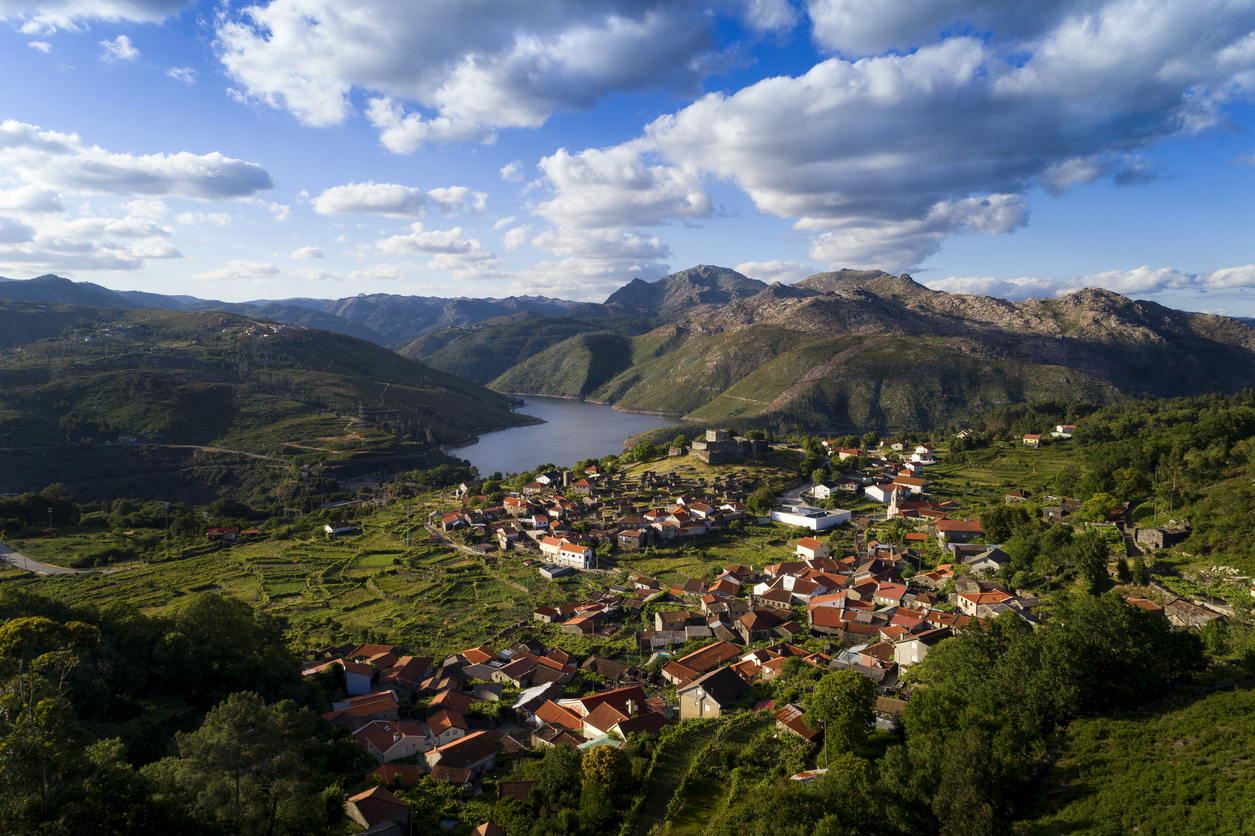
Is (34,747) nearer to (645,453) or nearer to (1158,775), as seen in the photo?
(1158,775)

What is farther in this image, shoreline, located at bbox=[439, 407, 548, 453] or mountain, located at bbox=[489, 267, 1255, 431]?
mountain, located at bbox=[489, 267, 1255, 431]

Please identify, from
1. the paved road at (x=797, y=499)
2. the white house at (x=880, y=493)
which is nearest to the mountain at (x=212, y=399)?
the paved road at (x=797, y=499)

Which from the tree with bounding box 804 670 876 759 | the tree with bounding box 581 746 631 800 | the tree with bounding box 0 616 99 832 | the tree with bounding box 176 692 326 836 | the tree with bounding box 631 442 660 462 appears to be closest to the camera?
the tree with bounding box 0 616 99 832

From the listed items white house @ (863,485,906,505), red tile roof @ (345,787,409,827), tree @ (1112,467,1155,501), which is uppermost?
tree @ (1112,467,1155,501)

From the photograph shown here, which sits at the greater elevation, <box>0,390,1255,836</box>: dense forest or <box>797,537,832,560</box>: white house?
<box>0,390,1255,836</box>: dense forest

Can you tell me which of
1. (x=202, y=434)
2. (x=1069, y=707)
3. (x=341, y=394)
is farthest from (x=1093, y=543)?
(x=341, y=394)

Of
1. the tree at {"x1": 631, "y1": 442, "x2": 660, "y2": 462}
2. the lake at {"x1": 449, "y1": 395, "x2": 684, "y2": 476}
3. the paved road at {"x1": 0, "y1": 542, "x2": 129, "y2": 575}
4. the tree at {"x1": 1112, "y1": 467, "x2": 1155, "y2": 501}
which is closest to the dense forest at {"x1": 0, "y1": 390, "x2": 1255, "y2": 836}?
the tree at {"x1": 1112, "y1": 467, "x2": 1155, "y2": 501}

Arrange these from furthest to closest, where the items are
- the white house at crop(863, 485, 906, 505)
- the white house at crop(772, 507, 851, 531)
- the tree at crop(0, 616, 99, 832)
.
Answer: the white house at crop(863, 485, 906, 505)
the white house at crop(772, 507, 851, 531)
the tree at crop(0, 616, 99, 832)

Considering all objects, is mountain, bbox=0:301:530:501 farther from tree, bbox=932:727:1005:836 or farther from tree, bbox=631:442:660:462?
tree, bbox=932:727:1005:836
